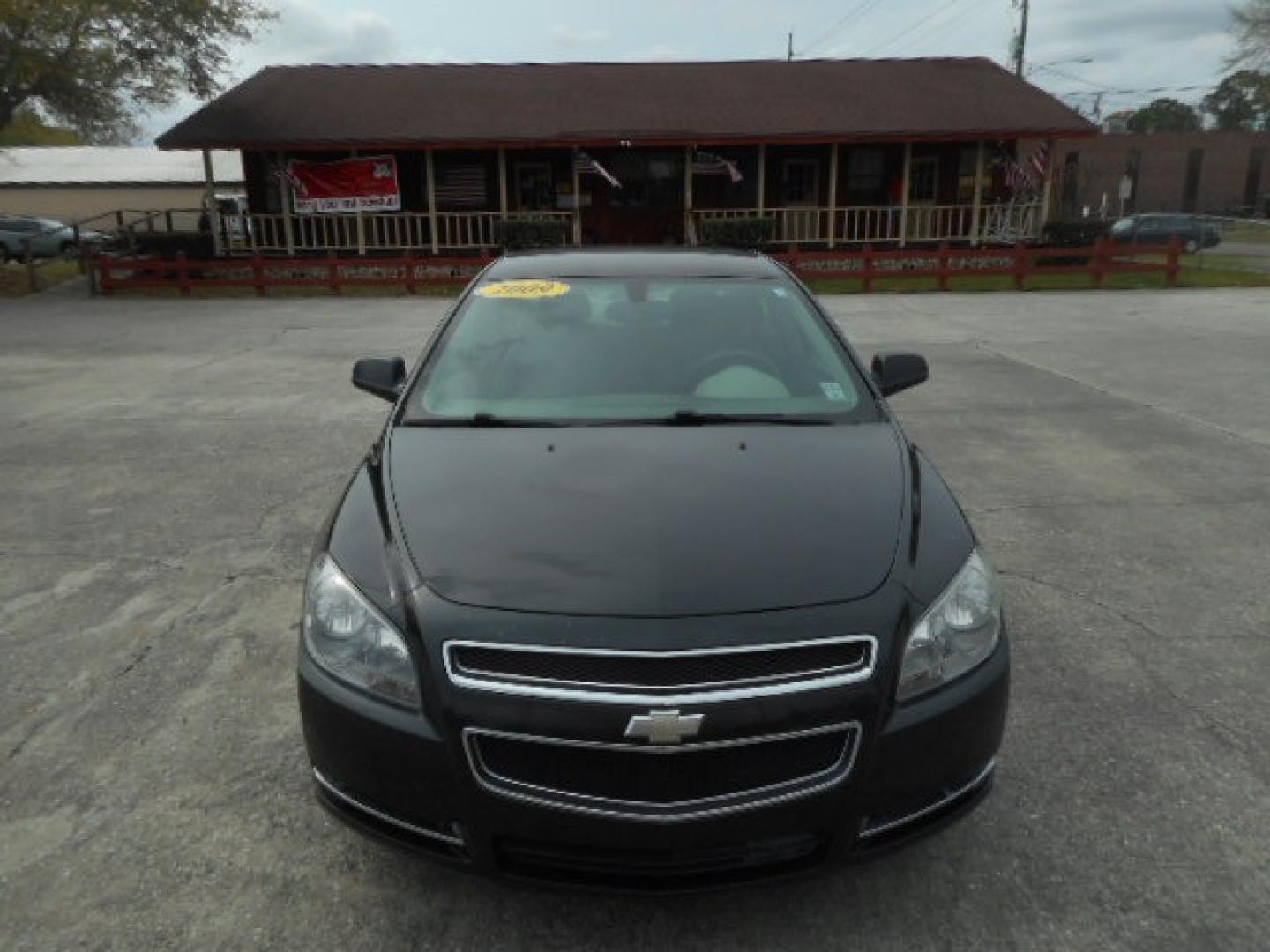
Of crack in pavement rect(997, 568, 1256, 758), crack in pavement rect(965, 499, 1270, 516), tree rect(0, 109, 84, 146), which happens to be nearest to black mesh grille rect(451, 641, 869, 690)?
crack in pavement rect(997, 568, 1256, 758)

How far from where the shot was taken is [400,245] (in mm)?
23234

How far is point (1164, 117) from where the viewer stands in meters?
101

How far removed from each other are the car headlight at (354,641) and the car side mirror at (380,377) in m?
1.42

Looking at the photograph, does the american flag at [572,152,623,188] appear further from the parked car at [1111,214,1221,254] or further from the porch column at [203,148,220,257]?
the parked car at [1111,214,1221,254]

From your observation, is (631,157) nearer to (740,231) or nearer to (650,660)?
(740,231)

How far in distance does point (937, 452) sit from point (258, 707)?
505 cm

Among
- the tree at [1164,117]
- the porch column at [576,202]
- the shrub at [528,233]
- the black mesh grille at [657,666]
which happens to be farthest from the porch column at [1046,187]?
the tree at [1164,117]

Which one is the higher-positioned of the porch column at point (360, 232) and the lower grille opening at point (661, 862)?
the porch column at point (360, 232)

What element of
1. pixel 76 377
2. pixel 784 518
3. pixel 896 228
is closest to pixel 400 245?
pixel 896 228

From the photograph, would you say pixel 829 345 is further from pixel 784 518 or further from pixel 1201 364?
pixel 1201 364

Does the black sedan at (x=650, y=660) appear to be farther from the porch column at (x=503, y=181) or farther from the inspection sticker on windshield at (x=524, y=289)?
the porch column at (x=503, y=181)

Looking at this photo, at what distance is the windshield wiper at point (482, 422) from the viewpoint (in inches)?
126

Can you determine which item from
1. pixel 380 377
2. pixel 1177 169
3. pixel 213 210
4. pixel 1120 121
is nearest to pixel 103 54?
pixel 213 210

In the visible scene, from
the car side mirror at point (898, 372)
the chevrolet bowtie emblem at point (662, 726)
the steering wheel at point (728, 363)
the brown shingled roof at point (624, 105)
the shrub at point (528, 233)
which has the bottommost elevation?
the chevrolet bowtie emblem at point (662, 726)
